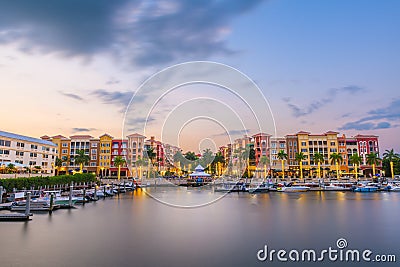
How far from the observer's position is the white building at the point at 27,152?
53500 mm

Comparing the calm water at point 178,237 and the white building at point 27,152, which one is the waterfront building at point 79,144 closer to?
the white building at point 27,152

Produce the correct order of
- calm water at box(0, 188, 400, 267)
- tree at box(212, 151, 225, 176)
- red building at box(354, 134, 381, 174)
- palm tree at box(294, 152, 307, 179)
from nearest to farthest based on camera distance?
calm water at box(0, 188, 400, 267), palm tree at box(294, 152, 307, 179), red building at box(354, 134, 381, 174), tree at box(212, 151, 225, 176)

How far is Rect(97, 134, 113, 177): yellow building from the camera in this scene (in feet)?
297

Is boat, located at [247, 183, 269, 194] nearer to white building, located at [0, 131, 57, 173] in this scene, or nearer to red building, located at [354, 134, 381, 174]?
white building, located at [0, 131, 57, 173]

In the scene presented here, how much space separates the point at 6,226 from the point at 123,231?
6496 millimetres

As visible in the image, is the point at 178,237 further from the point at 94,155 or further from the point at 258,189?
the point at 94,155

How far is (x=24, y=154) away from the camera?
5872 cm

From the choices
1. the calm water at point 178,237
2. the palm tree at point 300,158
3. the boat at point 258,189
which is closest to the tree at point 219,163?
the palm tree at point 300,158

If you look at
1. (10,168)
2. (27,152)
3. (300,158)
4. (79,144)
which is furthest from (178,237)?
(79,144)

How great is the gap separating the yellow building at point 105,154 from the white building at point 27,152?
20265 millimetres

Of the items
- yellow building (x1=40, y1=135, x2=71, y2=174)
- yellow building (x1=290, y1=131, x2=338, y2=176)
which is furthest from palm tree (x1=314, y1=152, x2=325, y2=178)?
yellow building (x1=40, y1=135, x2=71, y2=174)

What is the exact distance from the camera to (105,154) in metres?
91.0

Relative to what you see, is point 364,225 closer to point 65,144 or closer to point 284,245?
point 284,245

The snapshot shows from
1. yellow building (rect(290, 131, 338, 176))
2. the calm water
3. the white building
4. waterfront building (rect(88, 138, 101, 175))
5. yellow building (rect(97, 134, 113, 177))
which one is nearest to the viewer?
the calm water
